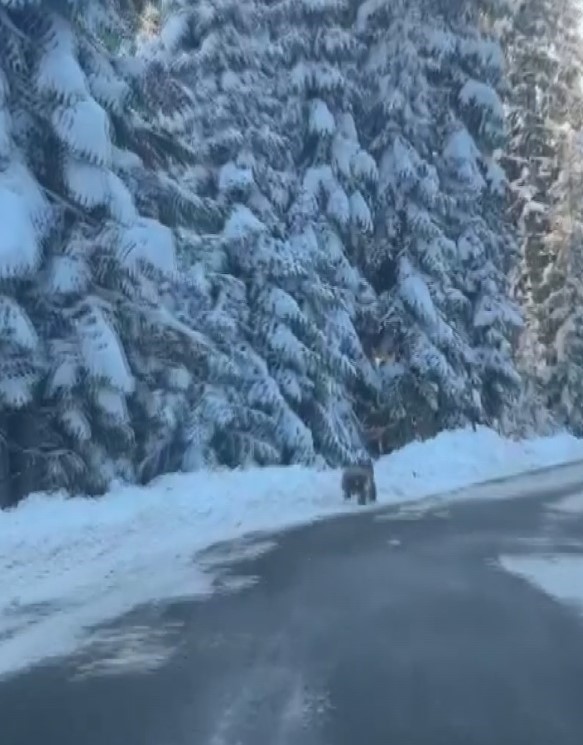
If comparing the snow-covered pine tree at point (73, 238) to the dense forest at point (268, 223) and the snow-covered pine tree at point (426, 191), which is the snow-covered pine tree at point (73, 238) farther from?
the snow-covered pine tree at point (426, 191)

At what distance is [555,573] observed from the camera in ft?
42.9

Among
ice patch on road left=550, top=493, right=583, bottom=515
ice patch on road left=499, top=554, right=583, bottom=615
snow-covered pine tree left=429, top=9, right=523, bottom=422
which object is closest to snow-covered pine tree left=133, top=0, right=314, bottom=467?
ice patch on road left=550, top=493, right=583, bottom=515

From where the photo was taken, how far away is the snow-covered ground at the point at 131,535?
10.3m

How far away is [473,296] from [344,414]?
760cm

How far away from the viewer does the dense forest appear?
627 inches

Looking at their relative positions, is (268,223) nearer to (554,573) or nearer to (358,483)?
(358,483)

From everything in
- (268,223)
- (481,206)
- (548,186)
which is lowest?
(268,223)

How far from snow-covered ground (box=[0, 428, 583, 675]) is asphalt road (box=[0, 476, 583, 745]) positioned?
510 millimetres

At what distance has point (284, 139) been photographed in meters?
25.6

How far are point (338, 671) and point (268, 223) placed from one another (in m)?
16.6

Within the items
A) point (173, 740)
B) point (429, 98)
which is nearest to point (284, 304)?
point (429, 98)

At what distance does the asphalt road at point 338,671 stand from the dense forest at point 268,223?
14.3ft

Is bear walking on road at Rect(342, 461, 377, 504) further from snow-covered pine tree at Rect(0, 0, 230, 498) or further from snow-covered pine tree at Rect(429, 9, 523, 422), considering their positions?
snow-covered pine tree at Rect(429, 9, 523, 422)

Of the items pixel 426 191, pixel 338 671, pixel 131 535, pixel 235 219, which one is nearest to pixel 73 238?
pixel 131 535
